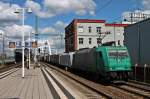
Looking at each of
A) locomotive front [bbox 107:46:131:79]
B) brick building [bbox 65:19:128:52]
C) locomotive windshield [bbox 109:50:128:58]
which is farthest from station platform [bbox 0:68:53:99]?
brick building [bbox 65:19:128:52]

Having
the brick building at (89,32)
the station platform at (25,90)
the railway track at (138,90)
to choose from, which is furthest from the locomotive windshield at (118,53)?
the brick building at (89,32)

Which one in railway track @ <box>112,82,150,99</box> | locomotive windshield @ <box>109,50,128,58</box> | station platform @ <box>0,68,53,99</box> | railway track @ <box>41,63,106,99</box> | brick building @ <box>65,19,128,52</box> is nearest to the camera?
railway track @ <box>41,63,106,99</box>

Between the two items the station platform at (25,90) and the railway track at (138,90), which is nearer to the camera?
the station platform at (25,90)

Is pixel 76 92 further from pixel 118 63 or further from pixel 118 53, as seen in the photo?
pixel 118 53

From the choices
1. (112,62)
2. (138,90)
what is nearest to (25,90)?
(138,90)

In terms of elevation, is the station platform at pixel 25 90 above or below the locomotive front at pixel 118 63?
below

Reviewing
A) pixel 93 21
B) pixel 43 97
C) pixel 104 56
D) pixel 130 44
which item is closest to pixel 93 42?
pixel 93 21

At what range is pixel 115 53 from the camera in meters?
29.7

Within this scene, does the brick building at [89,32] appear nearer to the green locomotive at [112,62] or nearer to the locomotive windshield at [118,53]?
the green locomotive at [112,62]

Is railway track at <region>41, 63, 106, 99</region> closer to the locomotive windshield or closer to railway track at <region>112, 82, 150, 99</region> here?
railway track at <region>112, 82, 150, 99</region>

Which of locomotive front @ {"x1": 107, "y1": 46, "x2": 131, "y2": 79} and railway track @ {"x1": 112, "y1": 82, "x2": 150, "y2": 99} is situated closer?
railway track @ {"x1": 112, "y1": 82, "x2": 150, "y2": 99}

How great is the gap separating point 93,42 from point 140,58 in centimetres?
6617

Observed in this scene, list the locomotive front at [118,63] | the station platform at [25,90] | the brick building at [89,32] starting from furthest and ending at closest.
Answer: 1. the brick building at [89,32]
2. the locomotive front at [118,63]
3. the station platform at [25,90]

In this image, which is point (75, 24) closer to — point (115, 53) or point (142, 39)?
point (142, 39)
